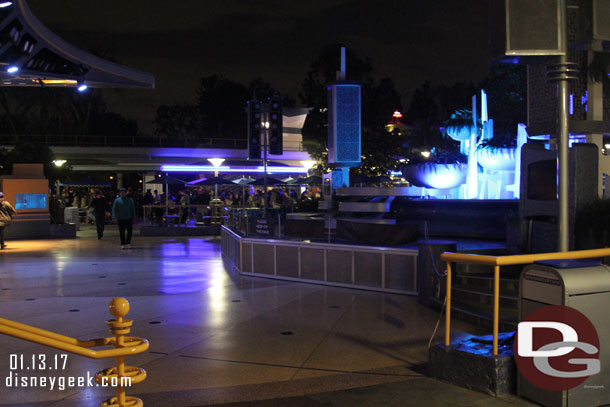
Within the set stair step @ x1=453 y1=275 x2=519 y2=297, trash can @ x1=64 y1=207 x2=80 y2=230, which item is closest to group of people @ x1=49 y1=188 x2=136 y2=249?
trash can @ x1=64 y1=207 x2=80 y2=230

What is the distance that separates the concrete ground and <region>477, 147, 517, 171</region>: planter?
29.5 feet

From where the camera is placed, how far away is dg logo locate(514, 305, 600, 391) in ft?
16.5

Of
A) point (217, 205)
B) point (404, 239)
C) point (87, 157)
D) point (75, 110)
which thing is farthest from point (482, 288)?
point (75, 110)

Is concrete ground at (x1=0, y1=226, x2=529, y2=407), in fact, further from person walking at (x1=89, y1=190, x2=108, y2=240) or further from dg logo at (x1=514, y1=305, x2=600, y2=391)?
person walking at (x1=89, y1=190, x2=108, y2=240)

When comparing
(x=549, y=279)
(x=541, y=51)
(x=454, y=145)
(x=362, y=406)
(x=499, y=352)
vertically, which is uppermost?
(x=454, y=145)

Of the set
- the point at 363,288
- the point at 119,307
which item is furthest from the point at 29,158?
the point at 119,307

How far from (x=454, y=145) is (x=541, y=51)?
44.8m

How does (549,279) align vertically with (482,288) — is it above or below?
above

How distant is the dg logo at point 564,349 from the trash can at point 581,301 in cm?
5

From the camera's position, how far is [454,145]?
49406 mm

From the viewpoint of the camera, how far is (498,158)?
1867 cm

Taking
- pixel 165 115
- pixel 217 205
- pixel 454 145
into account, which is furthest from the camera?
pixel 165 115

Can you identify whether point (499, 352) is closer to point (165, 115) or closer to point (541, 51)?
point (541, 51)

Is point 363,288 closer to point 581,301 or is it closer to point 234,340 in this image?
point 234,340
